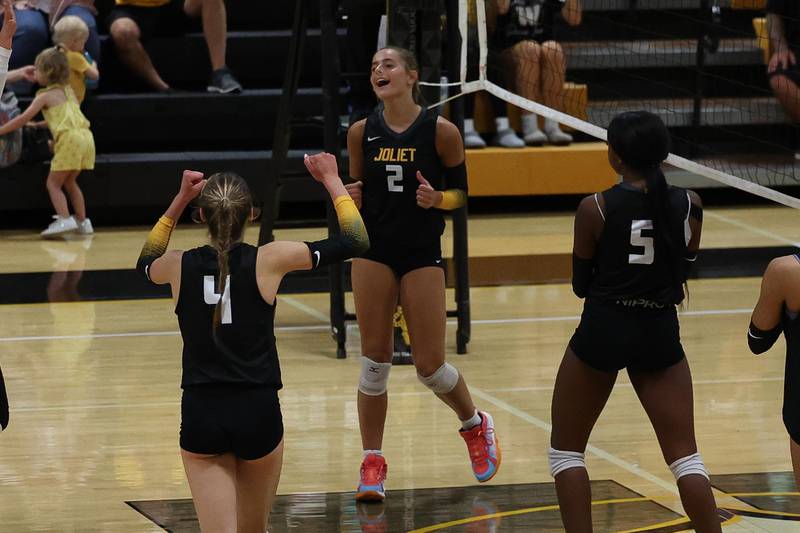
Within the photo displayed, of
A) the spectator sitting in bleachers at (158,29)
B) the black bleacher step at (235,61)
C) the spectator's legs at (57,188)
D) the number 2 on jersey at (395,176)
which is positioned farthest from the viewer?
the black bleacher step at (235,61)

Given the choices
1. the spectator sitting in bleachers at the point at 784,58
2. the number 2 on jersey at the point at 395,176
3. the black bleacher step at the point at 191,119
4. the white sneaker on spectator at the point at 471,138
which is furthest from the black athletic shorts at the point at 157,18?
the number 2 on jersey at the point at 395,176

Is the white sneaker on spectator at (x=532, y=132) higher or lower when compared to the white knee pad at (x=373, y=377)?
lower

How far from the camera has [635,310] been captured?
428 centimetres

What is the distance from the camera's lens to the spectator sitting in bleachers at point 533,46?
445 inches

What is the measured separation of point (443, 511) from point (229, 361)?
1.72 meters

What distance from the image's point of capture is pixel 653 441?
6309 millimetres

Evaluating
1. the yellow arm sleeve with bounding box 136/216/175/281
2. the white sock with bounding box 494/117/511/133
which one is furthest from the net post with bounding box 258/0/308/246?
the white sock with bounding box 494/117/511/133

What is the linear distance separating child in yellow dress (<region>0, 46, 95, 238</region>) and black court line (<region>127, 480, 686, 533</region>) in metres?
6.18

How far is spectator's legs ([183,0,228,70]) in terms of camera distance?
1191 cm

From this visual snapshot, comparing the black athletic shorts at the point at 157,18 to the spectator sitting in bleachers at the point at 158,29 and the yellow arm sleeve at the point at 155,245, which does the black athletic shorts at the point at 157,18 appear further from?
the yellow arm sleeve at the point at 155,245

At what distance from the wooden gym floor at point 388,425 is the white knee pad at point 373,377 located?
1.41 feet

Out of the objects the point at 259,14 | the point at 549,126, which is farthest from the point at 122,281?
the point at 549,126

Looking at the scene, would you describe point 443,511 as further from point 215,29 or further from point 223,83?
point 223,83

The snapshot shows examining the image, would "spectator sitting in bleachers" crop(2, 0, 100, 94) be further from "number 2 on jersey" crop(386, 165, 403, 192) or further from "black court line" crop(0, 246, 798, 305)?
"number 2 on jersey" crop(386, 165, 403, 192)
